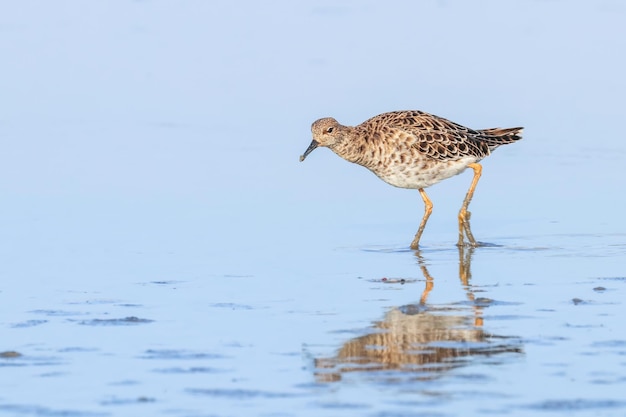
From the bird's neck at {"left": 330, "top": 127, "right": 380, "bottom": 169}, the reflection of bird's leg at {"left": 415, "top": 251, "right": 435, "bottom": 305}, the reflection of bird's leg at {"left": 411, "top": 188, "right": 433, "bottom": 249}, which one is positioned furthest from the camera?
the bird's neck at {"left": 330, "top": 127, "right": 380, "bottom": 169}

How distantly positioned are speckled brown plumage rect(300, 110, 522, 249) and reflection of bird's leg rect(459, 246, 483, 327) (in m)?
1.31

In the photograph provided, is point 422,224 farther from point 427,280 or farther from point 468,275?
point 427,280

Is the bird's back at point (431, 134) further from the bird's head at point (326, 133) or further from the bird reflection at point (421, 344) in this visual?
the bird reflection at point (421, 344)

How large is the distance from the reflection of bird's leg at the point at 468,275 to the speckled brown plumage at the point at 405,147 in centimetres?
131

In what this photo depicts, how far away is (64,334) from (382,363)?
218 cm

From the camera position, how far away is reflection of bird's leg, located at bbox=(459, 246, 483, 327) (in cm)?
954

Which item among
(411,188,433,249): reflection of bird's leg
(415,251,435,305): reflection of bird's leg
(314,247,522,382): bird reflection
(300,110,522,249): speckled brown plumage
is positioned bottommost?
(314,247,522,382): bird reflection

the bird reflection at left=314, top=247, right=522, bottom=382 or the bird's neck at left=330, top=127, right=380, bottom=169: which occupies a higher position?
the bird's neck at left=330, top=127, right=380, bottom=169

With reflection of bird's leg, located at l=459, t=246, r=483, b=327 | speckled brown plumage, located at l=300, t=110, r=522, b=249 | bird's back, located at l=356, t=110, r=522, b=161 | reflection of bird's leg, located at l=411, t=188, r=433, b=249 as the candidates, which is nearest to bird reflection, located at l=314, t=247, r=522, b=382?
reflection of bird's leg, located at l=459, t=246, r=483, b=327

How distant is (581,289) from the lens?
416 inches

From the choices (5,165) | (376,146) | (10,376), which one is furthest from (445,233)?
(10,376)

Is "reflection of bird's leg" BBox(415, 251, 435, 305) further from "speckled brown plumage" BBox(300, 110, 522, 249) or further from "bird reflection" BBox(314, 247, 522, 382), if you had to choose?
"speckled brown plumage" BBox(300, 110, 522, 249)

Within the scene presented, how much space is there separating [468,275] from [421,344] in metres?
2.70

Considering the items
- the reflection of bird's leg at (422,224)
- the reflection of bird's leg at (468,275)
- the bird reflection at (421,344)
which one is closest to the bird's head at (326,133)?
the reflection of bird's leg at (422,224)
